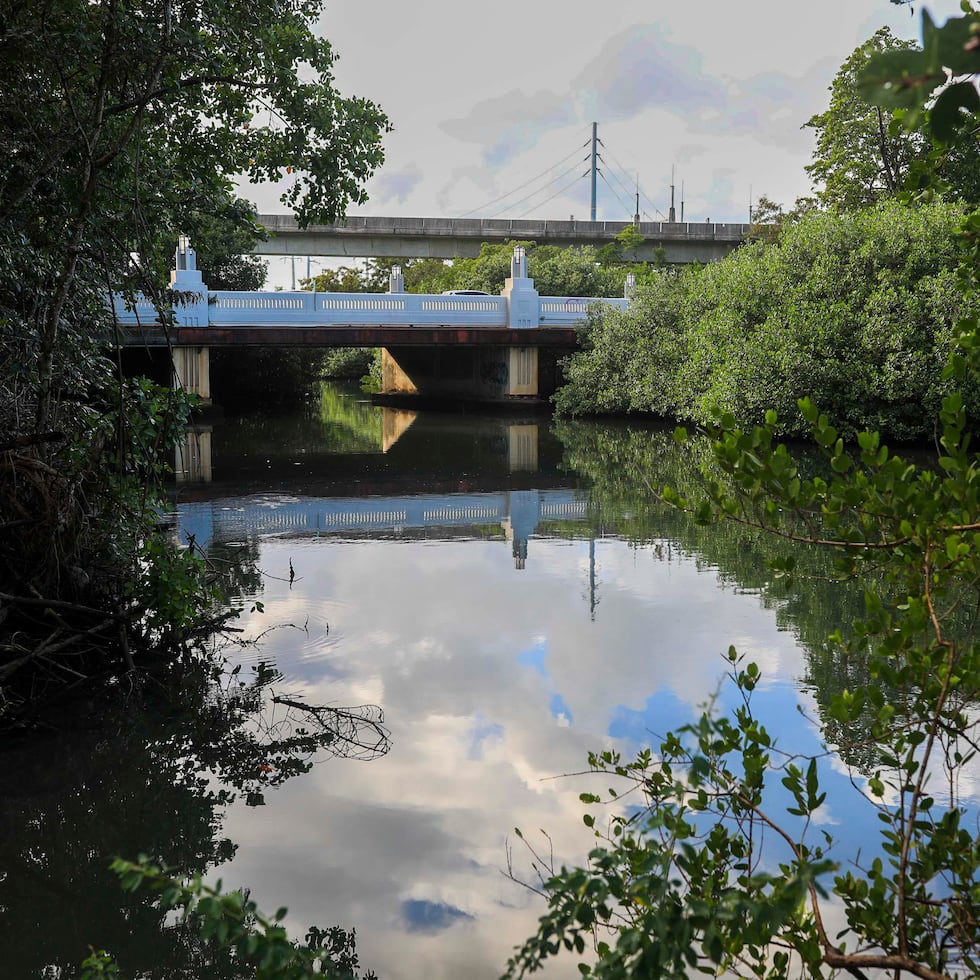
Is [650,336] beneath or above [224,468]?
above

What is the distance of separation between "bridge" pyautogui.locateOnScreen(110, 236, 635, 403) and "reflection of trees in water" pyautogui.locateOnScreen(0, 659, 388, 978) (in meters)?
18.1

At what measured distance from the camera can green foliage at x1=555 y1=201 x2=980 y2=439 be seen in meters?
16.5

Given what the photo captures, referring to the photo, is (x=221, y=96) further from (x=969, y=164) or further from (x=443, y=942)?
(x=969, y=164)

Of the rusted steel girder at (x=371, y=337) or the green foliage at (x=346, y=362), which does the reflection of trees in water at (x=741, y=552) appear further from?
the green foliage at (x=346, y=362)

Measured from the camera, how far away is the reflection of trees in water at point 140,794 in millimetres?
3432

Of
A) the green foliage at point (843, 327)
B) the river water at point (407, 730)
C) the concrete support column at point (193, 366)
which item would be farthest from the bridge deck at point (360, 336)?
the river water at point (407, 730)

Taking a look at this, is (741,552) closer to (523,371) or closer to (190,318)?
(190,318)

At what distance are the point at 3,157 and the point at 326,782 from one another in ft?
12.2

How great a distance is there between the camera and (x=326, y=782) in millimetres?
4664

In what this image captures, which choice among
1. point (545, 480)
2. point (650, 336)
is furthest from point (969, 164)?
point (545, 480)

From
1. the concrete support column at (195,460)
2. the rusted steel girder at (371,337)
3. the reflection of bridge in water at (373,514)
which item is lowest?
the reflection of bridge in water at (373,514)

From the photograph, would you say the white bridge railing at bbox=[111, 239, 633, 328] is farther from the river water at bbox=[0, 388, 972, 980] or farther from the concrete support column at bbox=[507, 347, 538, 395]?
the river water at bbox=[0, 388, 972, 980]

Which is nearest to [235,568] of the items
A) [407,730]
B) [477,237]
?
[407,730]

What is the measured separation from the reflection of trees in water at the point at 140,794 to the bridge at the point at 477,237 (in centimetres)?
4040
